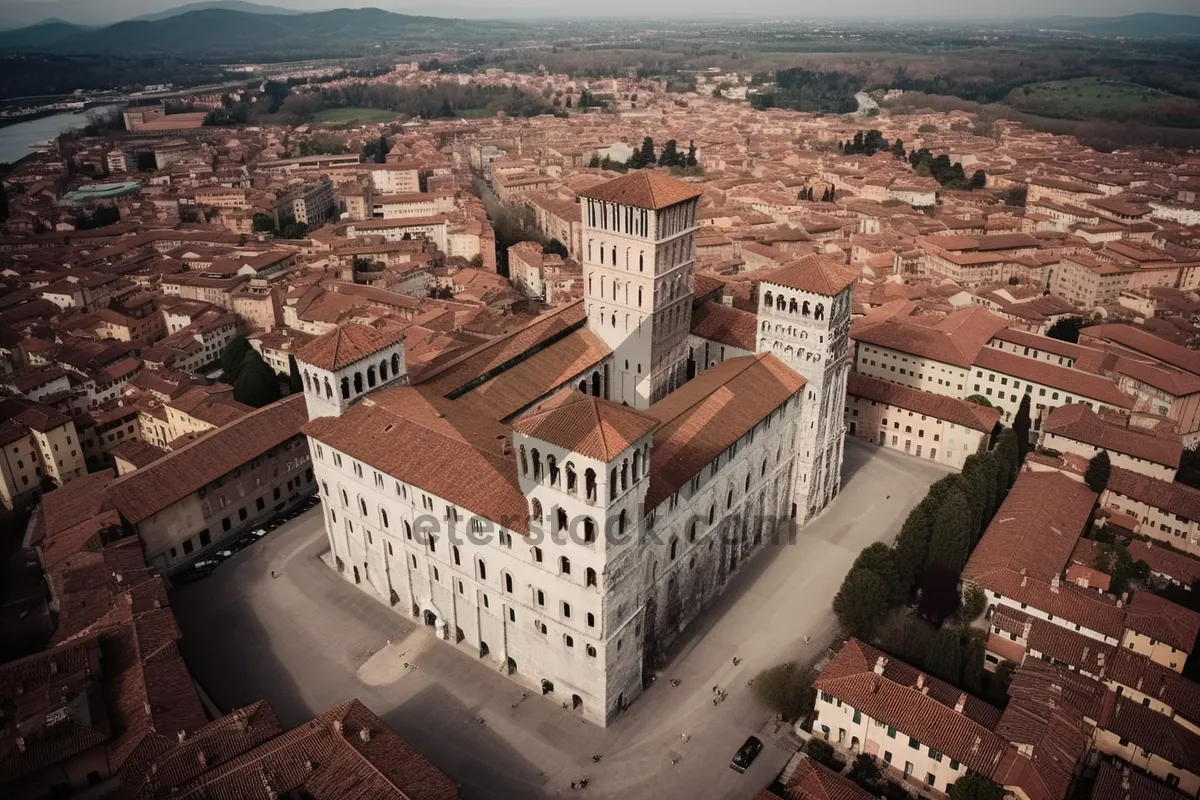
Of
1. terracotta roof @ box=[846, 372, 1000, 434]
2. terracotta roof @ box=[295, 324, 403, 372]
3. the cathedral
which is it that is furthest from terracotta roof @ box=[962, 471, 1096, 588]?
terracotta roof @ box=[295, 324, 403, 372]

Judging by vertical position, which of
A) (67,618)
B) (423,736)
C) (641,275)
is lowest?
(423,736)

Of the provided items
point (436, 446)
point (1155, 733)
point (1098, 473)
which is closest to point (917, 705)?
point (1155, 733)

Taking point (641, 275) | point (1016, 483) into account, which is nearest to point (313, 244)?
point (641, 275)

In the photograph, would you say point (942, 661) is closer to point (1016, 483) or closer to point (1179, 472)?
point (1016, 483)

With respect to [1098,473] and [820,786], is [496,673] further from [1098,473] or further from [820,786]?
[1098,473]

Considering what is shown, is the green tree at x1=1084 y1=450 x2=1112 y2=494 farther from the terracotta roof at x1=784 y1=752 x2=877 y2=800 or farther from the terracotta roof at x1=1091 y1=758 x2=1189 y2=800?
the terracotta roof at x1=784 y1=752 x2=877 y2=800
